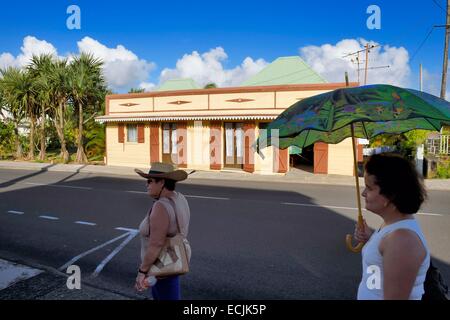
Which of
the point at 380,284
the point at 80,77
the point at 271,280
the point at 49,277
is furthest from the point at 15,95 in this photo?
the point at 380,284

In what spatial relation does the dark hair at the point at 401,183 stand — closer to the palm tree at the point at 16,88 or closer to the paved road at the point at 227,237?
the paved road at the point at 227,237

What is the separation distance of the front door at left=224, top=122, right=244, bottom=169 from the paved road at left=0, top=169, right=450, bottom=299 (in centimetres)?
633

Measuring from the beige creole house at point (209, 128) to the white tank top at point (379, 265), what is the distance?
1451 cm

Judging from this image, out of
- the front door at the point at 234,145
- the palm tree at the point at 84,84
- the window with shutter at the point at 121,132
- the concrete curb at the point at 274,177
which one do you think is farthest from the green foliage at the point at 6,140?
the front door at the point at 234,145

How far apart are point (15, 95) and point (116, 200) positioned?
61.6 ft

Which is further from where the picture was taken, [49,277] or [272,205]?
[272,205]

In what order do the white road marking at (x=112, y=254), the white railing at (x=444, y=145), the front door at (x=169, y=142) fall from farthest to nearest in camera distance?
the front door at (x=169, y=142) → the white railing at (x=444, y=145) → the white road marking at (x=112, y=254)

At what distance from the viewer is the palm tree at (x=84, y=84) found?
71.1 ft

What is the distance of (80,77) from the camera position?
21.5 m

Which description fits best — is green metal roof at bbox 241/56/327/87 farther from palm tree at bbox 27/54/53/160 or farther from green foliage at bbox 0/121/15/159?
green foliage at bbox 0/121/15/159

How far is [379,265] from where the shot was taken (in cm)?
169

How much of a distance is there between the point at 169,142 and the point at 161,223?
17.0 metres

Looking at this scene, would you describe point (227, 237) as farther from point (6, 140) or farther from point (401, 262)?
point (6, 140)
